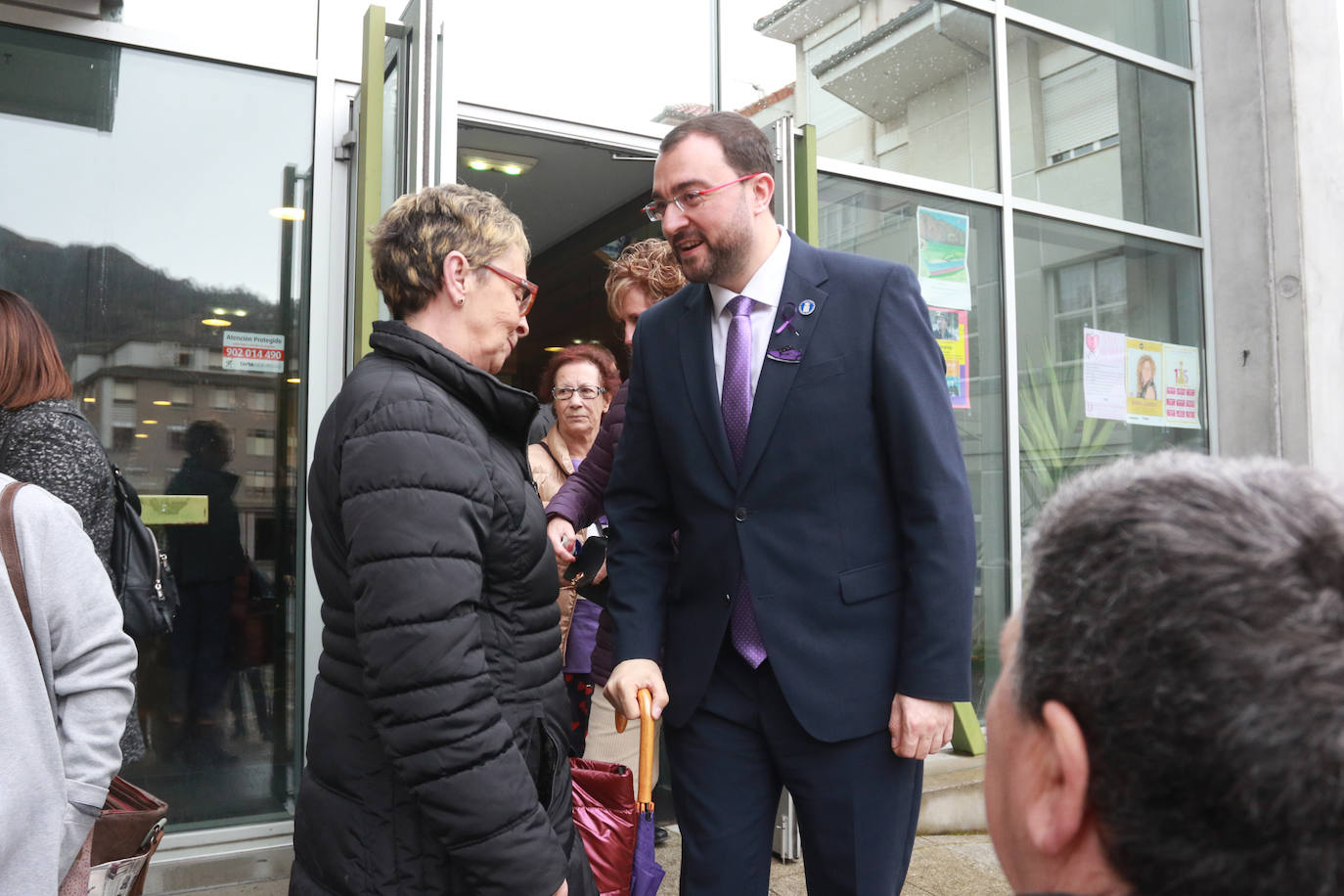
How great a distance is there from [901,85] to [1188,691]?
547 centimetres

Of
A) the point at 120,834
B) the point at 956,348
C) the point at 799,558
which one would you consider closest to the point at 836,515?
the point at 799,558

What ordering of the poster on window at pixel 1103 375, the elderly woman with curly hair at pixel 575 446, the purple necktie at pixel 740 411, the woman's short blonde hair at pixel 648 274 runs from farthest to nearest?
the poster on window at pixel 1103 375 → the elderly woman with curly hair at pixel 575 446 → the woman's short blonde hair at pixel 648 274 → the purple necktie at pixel 740 411

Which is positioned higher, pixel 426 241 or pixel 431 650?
pixel 426 241

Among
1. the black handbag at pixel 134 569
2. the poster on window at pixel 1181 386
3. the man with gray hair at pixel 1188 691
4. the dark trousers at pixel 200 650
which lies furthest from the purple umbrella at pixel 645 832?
the poster on window at pixel 1181 386

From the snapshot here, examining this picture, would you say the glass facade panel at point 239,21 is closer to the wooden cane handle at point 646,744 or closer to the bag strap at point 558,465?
the bag strap at point 558,465

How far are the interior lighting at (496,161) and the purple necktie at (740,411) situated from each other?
3.98 m

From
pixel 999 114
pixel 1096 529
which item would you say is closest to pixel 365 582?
pixel 1096 529

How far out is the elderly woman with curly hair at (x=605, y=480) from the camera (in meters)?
2.81

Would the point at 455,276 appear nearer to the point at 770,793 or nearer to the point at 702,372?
the point at 702,372

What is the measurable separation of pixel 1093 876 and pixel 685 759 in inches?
60.5

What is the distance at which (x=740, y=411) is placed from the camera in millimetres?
2174

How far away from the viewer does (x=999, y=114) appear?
580 cm

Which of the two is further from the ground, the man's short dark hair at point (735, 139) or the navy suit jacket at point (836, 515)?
the man's short dark hair at point (735, 139)

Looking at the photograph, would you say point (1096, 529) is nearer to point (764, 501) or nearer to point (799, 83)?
point (764, 501)
